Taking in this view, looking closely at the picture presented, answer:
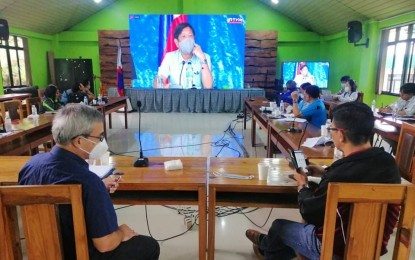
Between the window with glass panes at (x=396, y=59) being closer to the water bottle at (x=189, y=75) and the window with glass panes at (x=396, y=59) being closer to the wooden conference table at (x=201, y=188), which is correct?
the water bottle at (x=189, y=75)

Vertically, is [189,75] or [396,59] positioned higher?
[396,59]

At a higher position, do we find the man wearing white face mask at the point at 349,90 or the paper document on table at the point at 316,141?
the man wearing white face mask at the point at 349,90

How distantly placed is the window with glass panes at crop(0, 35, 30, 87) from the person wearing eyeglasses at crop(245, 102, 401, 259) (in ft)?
28.4

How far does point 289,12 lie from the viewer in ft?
29.0

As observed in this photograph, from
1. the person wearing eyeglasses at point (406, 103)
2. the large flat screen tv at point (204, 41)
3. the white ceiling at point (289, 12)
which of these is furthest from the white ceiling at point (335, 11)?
the person wearing eyeglasses at point (406, 103)

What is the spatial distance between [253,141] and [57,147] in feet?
12.9

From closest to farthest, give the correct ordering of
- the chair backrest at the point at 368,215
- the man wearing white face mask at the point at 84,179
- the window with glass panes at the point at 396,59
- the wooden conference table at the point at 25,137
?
the chair backrest at the point at 368,215
the man wearing white face mask at the point at 84,179
the wooden conference table at the point at 25,137
the window with glass panes at the point at 396,59

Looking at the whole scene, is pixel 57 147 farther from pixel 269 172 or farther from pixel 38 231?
pixel 269 172

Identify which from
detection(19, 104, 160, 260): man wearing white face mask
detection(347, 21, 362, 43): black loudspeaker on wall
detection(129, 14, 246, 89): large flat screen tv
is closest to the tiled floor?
detection(19, 104, 160, 260): man wearing white face mask

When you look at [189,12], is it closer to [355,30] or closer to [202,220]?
[355,30]

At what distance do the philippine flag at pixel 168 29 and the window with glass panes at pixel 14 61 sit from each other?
3.86 meters

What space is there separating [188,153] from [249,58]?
5.84 m

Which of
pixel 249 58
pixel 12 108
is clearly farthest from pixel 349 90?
pixel 12 108

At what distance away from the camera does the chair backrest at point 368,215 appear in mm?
949
